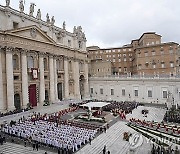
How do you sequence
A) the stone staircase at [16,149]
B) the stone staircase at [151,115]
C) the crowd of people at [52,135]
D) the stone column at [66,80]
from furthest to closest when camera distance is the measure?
the stone column at [66,80]
the stone staircase at [151,115]
the crowd of people at [52,135]
the stone staircase at [16,149]

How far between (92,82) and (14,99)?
1018 inches

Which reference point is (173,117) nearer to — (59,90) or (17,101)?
(17,101)

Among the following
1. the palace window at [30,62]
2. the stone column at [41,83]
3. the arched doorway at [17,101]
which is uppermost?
the palace window at [30,62]

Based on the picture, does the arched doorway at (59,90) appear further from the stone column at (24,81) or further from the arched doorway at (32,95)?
the stone column at (24,81)

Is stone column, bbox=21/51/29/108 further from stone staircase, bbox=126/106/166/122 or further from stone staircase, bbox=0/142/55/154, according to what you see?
stone staircase, bbox=126/106/166/122

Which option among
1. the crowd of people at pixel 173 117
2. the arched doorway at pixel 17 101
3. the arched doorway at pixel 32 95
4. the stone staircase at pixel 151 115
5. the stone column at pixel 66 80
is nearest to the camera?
the crowd of people at pixel 173 117

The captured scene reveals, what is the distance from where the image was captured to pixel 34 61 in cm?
3781

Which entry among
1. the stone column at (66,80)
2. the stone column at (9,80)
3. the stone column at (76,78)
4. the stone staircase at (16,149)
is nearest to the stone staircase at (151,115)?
the stone column at (66,80)

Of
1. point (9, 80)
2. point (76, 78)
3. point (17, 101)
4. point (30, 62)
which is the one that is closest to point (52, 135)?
point (9, 80)

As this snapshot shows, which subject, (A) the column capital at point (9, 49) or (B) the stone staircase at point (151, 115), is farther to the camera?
(B) the stone staircase at point (151, 115)

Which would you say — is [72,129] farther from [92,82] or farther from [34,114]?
[92,82]

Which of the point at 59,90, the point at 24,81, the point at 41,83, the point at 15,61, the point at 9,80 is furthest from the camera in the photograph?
the point at 59,90

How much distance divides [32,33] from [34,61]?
5.28 metres

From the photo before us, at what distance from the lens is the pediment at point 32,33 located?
3320cm
